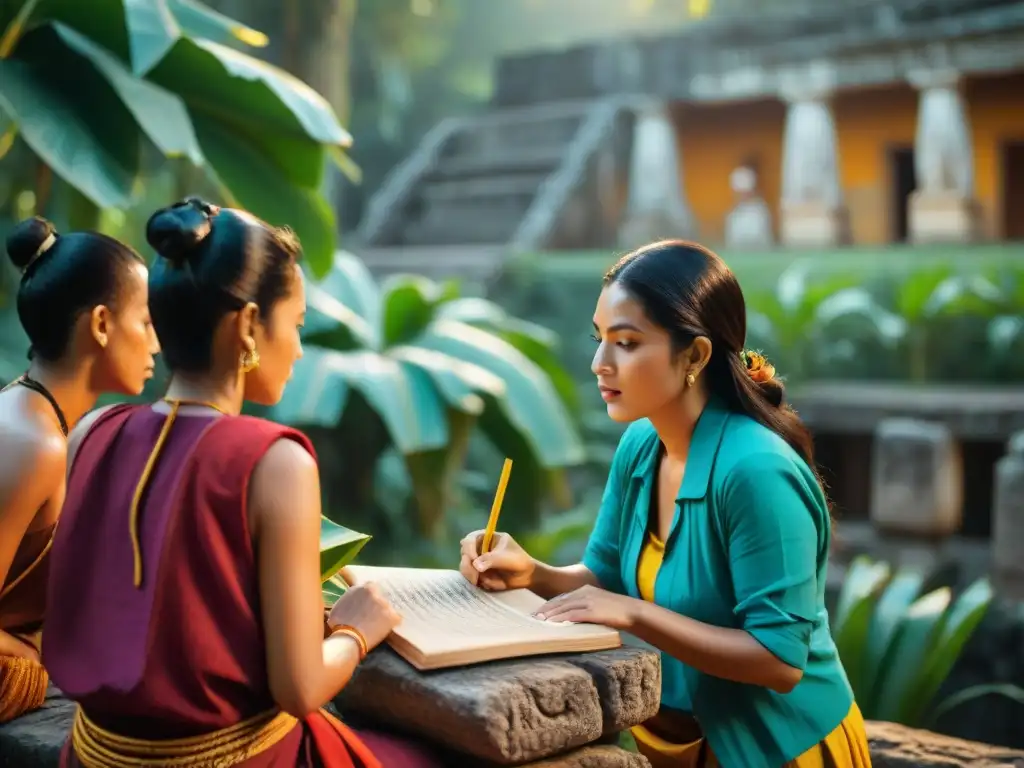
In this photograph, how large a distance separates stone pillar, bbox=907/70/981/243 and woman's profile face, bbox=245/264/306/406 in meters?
7.94

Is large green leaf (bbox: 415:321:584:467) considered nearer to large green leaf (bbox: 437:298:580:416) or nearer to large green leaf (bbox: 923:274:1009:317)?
large green leaf (bbox: 437:298:580:416)

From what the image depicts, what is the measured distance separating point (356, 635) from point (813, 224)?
27.5ft

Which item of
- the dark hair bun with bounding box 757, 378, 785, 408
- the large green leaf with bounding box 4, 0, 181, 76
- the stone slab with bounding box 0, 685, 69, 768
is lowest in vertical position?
the stone slab with bounding box 0, 685, 69, 768

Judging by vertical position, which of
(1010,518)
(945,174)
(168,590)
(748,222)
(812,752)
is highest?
(945,174)

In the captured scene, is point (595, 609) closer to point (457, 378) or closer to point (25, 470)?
point (25, 470)

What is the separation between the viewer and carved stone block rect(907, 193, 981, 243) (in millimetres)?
8570

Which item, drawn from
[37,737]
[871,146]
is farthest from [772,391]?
[871,146]

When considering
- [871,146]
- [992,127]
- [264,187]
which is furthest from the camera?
[871,146]

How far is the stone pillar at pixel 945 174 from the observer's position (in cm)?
859

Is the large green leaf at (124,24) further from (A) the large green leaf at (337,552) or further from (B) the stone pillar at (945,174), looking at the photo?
(B) the stone pillar at (945,174)

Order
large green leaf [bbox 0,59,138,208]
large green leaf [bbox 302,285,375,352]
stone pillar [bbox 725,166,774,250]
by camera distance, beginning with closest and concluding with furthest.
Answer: large green leaf [bbox 0,59,138,208], large green leaf [bbox 302,285,375,352], stone pillar [bbox 725,166,774,250]

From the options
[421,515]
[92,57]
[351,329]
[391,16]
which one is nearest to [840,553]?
[421,515]

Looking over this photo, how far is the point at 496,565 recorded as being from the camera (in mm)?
1816

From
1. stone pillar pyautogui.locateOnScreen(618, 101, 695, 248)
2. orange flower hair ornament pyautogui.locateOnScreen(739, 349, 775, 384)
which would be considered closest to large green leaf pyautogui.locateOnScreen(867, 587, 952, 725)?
orange flower hair ornament pyautogui.locateOnScreen(739, 349, 775, 384)
